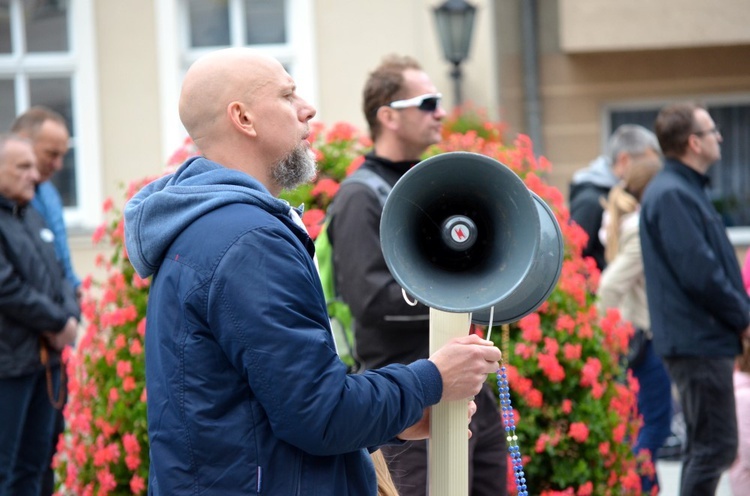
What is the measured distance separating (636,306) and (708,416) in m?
1.64

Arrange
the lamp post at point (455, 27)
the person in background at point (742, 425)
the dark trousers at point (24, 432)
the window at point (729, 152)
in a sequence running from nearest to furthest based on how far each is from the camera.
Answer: the dark trousers at point (24, 432) < the person in background at point (742, 425) < the lamp post at point (455, 27) < the window at point (729, 152)

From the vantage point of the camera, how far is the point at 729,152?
12.1 meters

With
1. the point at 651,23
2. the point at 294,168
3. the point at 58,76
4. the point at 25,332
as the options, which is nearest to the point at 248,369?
the point at 294,168

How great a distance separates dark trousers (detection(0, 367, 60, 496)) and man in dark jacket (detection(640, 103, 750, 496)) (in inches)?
112

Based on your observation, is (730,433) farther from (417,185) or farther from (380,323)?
(417,185)

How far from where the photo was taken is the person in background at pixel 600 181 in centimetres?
761

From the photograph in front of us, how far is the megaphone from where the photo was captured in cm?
262

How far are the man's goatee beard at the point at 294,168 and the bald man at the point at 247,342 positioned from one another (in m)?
0.01

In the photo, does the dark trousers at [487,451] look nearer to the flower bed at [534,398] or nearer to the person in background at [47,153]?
the flower bed at [534,398]

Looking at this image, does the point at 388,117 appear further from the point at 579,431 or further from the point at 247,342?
the point at 247,342

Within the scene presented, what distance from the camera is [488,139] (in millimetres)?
8391

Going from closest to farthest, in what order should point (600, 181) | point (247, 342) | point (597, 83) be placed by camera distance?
point (247, 342), point (600, 181), point (597, 83)

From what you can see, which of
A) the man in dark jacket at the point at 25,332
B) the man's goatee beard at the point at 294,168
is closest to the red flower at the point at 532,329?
the man in dark jacket at the point at 25,332

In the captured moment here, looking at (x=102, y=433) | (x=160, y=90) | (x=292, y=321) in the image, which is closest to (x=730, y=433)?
(x=102, y=433)
